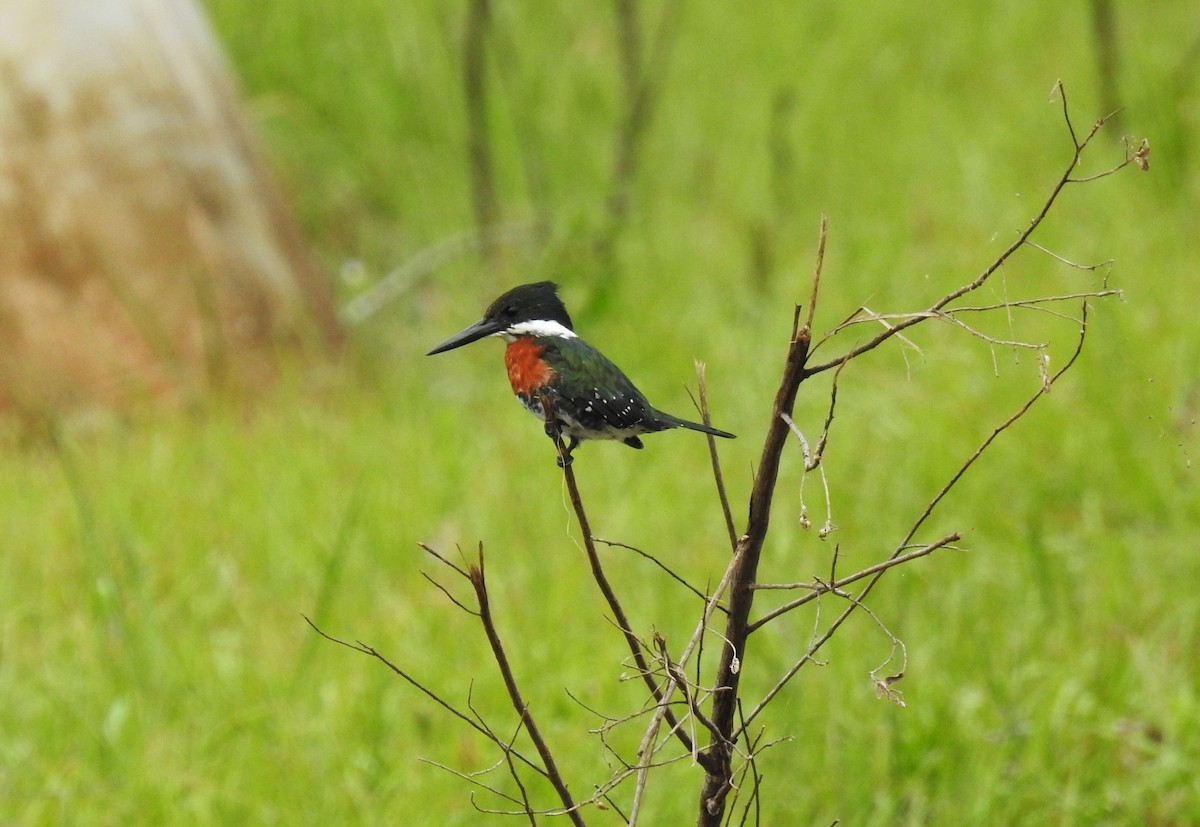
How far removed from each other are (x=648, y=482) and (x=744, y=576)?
3644mm

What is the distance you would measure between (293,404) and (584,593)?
1.92 meters

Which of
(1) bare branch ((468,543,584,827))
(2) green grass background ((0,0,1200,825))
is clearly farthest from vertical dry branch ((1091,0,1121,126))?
(1) bare branch ((468,543,584,827))

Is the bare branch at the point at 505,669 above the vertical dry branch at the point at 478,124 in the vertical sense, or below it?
below

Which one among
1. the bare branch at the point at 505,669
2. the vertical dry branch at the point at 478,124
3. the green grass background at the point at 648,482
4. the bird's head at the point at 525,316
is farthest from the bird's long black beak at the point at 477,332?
the vertical dry branch at the point at 478,124

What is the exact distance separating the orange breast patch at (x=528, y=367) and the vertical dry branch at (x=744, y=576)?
9.3 inches

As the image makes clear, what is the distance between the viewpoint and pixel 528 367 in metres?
1.36

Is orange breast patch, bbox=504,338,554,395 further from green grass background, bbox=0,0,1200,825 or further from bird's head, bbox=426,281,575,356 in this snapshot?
green grass background, bbox=0,0,1200,825

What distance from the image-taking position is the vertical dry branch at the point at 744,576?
1426 millimetres

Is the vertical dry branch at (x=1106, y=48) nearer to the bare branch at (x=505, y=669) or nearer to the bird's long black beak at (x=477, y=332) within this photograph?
the bare branch at (x=505, y=669)

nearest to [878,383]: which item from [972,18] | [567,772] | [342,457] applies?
[342,457]

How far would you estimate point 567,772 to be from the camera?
3.57m

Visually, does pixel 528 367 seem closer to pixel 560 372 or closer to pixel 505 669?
pixel 560 372

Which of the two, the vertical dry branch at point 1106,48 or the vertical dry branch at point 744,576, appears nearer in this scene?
the vertical dry branch at point 744,576

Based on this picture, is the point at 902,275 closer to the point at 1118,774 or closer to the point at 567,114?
the point at 567,114
